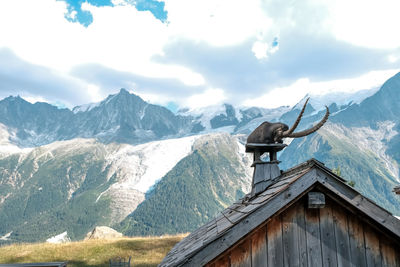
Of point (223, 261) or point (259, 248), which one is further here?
point (259, 248)

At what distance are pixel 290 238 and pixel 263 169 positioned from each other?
6.69ft

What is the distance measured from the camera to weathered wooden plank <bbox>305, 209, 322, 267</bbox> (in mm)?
5117

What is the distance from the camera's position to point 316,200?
5035mm

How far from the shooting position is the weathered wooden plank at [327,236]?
5.13m

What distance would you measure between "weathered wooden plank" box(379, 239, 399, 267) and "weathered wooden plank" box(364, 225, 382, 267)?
0.07 meters

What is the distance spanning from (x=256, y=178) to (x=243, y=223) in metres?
2.35

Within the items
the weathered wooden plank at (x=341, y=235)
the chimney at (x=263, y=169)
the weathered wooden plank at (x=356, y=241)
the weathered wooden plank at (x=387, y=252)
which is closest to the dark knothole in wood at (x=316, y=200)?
the weathered wooden plank at (x=341, y=235)

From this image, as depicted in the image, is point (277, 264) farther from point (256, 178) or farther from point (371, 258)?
point (256, 178)

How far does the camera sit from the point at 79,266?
21.8 metres

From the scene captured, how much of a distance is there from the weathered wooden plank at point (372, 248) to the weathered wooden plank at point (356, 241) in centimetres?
6

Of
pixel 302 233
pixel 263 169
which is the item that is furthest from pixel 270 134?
pixel 302 233

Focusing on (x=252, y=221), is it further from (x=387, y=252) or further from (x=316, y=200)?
(x=387, y=252)

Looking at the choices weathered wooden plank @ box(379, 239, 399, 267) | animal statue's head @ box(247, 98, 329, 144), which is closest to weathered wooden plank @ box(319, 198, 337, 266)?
weathered wooden plank @ box(379, 239, 399, 267)

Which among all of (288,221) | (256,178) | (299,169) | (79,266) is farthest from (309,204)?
(79,266)
